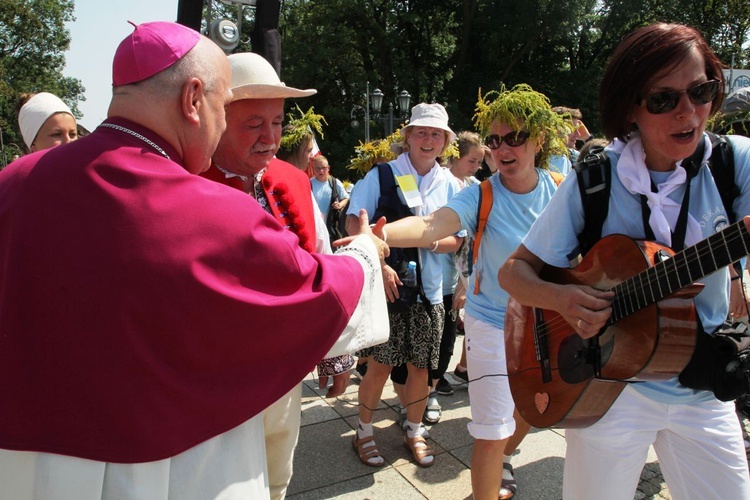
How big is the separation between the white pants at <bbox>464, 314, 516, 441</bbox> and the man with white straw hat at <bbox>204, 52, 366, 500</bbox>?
1.12m

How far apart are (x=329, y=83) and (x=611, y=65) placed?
90.4ft

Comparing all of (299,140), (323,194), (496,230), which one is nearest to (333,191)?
(323,194)

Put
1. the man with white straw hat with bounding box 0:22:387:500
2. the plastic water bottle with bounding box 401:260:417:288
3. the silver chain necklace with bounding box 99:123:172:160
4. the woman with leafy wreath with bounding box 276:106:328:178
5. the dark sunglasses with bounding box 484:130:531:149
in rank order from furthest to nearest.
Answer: the woman with leafy wreath with bounding box 276:106:328:178 → the plastic water bottle with bounding box 401:260:417:288 → the dark sunglasses with bounding box 484:130:531:149 → the silver chain necklace with bounding box 99:123:172:160 → the man with white straw hat with bounding box 0:22:387:500

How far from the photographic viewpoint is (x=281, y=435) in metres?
2.29

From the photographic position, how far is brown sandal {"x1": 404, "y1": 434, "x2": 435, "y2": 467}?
3754mm

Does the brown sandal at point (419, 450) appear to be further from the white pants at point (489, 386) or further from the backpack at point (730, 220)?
the backpack at point (730, 220)

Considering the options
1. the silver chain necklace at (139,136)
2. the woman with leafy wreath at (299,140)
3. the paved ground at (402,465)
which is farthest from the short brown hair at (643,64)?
the woman with leafy wreath at (299,140)

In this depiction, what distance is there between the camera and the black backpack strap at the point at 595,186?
2.00 meters

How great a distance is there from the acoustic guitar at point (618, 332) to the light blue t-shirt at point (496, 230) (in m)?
0.70

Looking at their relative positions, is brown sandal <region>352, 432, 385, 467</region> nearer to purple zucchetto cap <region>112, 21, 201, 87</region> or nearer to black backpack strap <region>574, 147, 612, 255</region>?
black backpack strap <region>574, 147, 612, 255</region>

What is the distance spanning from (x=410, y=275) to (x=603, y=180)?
199cm

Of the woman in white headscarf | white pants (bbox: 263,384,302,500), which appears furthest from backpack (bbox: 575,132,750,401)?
the woman in white headscarf

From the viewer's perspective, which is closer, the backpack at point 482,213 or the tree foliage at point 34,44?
the backpack at point 482,213

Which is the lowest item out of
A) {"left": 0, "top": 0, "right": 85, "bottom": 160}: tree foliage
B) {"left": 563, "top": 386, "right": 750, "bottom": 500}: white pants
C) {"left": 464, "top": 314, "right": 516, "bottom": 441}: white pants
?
{"left": 464, "top": 314, "right": 516, "bottom": 441}: white pants
